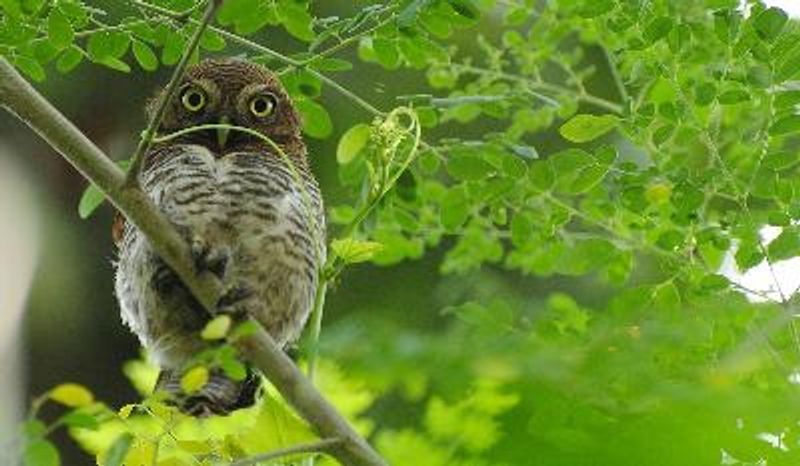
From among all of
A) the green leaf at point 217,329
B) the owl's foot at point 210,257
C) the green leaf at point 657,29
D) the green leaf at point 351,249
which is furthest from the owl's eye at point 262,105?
the green leaf at point 217,329

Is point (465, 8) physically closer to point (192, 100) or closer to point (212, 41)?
point (212, 41)

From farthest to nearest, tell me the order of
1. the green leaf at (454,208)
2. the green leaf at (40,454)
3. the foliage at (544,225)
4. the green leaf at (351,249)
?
the green leaf at (454,208), the green leaf at (351,249), the green leaf at (40,454), the foliage at (544,225)

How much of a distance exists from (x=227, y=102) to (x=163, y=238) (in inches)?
29.5

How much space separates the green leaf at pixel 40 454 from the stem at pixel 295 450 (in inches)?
5.3

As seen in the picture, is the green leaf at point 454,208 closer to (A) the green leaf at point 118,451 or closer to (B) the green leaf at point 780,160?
(B) the green leaf at point 780,160

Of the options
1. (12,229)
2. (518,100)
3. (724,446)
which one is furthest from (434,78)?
(12,229)

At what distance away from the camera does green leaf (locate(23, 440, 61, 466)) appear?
96 centimetres

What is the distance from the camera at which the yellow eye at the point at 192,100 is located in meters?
1.88

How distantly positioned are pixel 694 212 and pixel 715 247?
0.06 metres

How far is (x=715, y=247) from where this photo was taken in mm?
1646

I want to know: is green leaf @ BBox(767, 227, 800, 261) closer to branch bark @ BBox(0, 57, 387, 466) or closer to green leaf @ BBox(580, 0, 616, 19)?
green leaf @ BBox(580, 0, 616, 19)

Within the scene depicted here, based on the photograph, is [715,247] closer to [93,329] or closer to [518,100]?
[518,100]

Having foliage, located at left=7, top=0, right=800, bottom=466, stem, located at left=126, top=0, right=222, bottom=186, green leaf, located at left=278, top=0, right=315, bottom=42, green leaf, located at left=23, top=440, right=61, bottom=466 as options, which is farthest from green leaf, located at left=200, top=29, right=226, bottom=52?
green leaf, located at left=23, top=440, right=61, bottom=466

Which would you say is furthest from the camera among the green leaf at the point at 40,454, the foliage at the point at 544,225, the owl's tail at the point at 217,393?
the owl's tail at the point at 217,393
